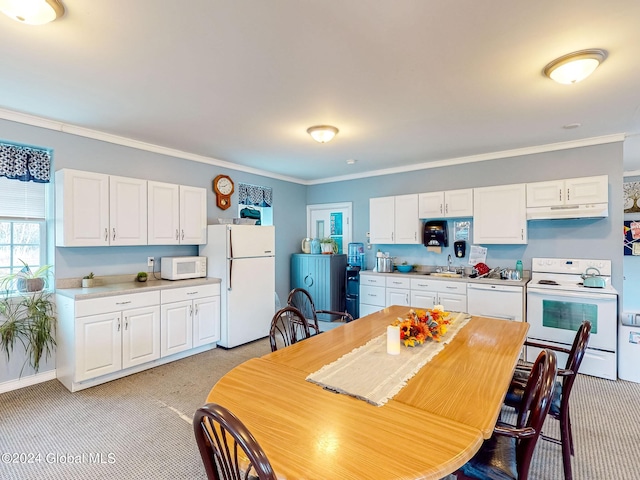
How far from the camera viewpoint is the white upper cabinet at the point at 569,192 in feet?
11.5

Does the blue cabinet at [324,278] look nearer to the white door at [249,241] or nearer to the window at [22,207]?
the white door at [249,241]

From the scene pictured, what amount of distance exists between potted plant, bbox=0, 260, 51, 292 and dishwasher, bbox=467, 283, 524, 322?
4.57m

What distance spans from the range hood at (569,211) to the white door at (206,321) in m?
3.92

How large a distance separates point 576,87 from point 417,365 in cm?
241

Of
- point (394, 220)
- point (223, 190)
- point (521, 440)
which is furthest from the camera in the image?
point (394, 220)

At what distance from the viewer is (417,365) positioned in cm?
167

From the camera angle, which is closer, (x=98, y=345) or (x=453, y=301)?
(x=98, y=345)

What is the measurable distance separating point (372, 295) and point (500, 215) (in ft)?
6.50

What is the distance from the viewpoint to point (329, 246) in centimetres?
568

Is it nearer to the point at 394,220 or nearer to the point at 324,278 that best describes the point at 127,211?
the point at 324,278

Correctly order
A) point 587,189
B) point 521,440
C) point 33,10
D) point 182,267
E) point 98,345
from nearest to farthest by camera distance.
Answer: point 521,440 < point 33,10 < point 98,345 < point 587,189 < point 182,267

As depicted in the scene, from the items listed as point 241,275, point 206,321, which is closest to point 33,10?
point 241,275

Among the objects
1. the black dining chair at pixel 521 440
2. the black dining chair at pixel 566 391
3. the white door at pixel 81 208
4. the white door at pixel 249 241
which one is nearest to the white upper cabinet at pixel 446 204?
the white door at pixel 249 241

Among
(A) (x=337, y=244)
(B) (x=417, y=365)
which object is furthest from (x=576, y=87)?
(A) (x=337, y=244)
